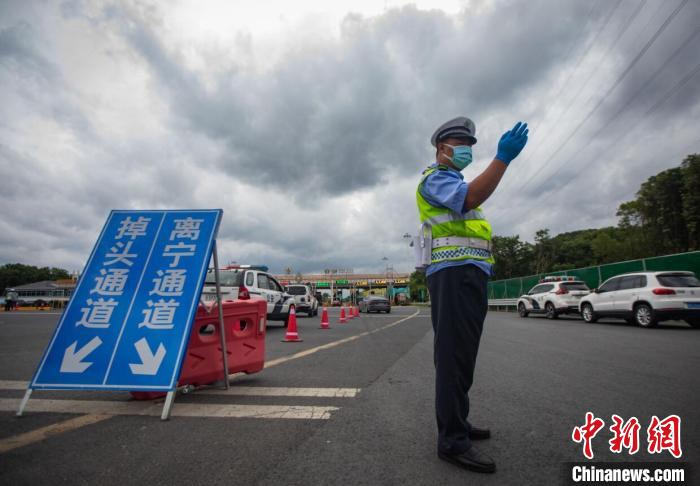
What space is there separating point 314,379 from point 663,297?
10.4 m

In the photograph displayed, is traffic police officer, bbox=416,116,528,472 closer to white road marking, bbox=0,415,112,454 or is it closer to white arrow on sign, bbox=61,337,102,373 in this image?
white road marking, bbox=0,415,112,454

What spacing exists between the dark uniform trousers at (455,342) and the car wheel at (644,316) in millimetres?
11033

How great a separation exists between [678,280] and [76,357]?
41.9 ft

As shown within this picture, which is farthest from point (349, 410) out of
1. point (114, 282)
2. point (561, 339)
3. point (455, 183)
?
point (561, 339)

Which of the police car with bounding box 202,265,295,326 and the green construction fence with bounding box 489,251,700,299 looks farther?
the green construction fence with bounding box 489,251,700,299

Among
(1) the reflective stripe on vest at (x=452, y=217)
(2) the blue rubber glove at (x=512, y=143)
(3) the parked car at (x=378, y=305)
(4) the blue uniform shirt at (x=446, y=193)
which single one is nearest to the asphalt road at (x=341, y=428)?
(4) the blue uniform shirt at (x=446, y=193)

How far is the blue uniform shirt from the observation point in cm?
213

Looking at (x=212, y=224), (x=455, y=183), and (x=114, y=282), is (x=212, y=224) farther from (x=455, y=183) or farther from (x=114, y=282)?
(x=455, y=183)

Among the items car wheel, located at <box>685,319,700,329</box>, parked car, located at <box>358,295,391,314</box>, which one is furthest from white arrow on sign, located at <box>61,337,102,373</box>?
parked car, located at <box>358,295,391,314</box>

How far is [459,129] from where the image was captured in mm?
2424

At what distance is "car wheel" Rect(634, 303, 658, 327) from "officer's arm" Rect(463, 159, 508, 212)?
1114cm

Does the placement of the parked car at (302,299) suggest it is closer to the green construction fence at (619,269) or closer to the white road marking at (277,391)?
the green construction fence at (619,269)

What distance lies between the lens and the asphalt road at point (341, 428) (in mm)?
1913

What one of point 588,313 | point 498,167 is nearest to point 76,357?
point 498,167
